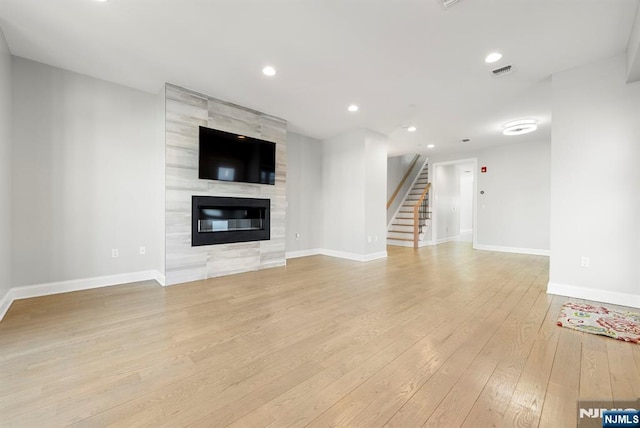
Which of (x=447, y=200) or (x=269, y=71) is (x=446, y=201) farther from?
(x=269, y=71)

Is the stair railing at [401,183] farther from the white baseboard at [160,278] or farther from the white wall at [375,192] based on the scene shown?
the white baseboard at [160,278]

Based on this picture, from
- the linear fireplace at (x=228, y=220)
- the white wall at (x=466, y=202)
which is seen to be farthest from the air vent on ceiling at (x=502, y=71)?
the white wall at (x=466, y=202)

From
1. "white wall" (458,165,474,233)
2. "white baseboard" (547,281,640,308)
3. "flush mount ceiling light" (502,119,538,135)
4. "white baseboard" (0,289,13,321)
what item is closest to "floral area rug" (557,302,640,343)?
A: "white baseboard" (547,281,640,308)

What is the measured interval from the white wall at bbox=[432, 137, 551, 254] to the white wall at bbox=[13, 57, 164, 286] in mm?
7823

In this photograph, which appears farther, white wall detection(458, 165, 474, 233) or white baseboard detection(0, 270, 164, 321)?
white wall detection(458, 165, 474, 233)

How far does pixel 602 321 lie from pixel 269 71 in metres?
4.45

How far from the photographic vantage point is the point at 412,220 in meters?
8.62

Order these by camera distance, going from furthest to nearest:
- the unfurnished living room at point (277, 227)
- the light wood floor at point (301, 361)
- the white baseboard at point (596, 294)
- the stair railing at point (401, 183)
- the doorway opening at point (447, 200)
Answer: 1. the stair railing at point (401, 183)
2. the doorway opening at point (447, 200)
3. the white baseboard at point (596, 294)
4. the unfurnished living room at point (277, 227)
5. the light wood floor at point (301, 361)

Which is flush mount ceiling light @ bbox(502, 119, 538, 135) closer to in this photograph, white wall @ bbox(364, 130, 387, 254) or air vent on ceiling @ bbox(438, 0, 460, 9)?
white wall @ bbox(364, 130, 387, 254)

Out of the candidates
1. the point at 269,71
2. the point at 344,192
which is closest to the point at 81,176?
the point at 269,71

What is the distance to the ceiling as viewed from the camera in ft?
7.48

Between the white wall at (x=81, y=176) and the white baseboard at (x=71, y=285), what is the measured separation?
0.25ft

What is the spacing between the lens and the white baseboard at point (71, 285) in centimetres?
290

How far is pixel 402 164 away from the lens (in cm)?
962
